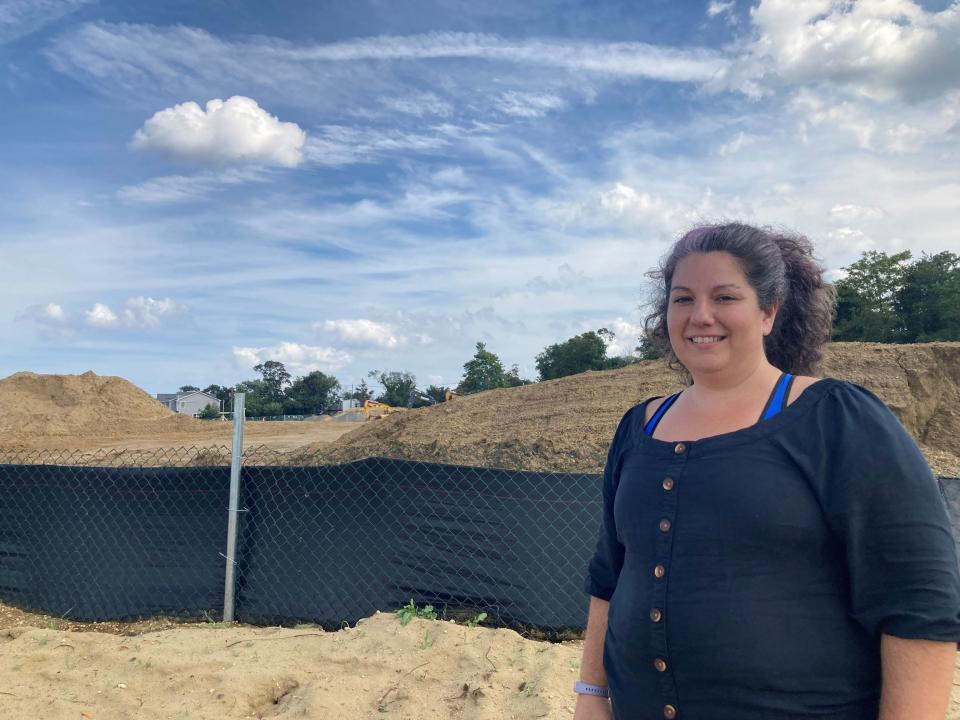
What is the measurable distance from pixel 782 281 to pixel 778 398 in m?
0.31

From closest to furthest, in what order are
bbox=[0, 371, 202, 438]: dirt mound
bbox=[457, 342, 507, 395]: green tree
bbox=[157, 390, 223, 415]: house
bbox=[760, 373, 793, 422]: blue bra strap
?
bbox=[760, 373, 793, 422]: blue bra strap, bbox=[0, 371, 202, 438]: dirt mound, bbox=[457, 342, 507, 395]: green tree, bbox=[157, 390, 223, 415]: house

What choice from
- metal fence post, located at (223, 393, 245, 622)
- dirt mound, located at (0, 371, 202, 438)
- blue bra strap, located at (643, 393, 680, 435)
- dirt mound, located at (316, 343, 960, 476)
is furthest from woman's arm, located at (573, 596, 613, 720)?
dirt mound, located at (0, 371, 202, 438)

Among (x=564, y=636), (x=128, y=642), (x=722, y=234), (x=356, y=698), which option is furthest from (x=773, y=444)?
(x=128, y=642)

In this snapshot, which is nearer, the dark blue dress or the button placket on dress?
the dark blue dress

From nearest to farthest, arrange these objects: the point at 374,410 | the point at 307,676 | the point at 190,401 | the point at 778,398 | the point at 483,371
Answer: the point at 778,398
the point at 307,676
the point at 374,410
the point at 483,371
the point at 190,401

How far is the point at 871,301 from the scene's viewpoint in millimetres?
26312

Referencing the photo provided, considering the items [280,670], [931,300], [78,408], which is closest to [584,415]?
[280,670]

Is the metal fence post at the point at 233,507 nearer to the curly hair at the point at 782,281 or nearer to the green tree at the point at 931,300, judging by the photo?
the curly hair at the point at 782,281

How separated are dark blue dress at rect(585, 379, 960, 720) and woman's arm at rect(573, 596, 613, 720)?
0.85 feet

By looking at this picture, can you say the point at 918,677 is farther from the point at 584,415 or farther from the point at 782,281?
the point at 584,415

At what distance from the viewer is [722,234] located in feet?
5.72

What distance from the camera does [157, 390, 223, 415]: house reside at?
7204 cm

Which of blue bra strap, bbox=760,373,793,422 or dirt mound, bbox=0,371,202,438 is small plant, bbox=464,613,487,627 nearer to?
blue bra strap, bbox=760,373,793,422

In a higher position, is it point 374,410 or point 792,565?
point 374,410
